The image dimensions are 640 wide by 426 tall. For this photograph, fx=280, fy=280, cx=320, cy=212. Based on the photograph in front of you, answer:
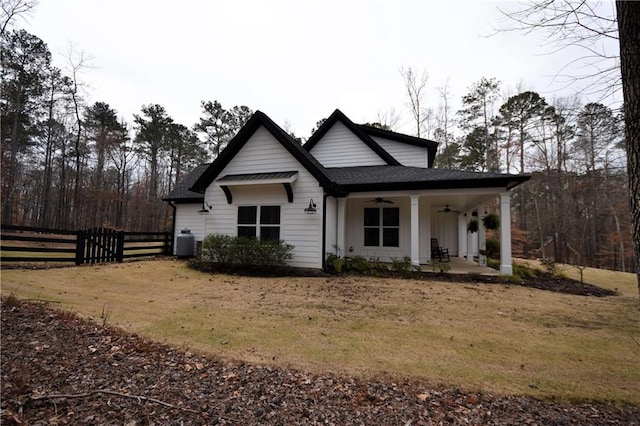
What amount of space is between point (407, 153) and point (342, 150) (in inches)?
125

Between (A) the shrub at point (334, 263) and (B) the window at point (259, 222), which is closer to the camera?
(A) the shrub at point (334, 263)

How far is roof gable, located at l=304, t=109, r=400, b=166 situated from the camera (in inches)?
507

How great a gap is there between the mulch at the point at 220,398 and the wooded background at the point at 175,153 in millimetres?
20770

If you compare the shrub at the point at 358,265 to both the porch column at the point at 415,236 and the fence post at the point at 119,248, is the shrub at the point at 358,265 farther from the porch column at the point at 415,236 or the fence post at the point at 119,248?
the fence post at the point at 119,248

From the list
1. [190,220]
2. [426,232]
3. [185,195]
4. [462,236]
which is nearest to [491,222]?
[426,232]

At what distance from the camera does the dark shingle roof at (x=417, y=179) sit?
344 inches

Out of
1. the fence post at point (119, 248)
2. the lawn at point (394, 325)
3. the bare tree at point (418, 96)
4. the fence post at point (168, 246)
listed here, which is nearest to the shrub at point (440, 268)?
the lawn at point (394, 325)

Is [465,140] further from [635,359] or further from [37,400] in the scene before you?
[37,400]

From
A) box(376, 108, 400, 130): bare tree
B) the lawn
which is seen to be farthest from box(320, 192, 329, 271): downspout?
box(376, 108, 400, 130): bare tree

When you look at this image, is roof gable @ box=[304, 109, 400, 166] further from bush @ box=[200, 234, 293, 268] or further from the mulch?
the mulch

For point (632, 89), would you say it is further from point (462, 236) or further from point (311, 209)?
point (462, 236)

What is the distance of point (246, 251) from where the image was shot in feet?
30.6

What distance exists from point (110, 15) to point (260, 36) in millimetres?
3903

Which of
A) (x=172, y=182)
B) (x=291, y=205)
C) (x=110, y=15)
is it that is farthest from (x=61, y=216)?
(x=291, y=205)
